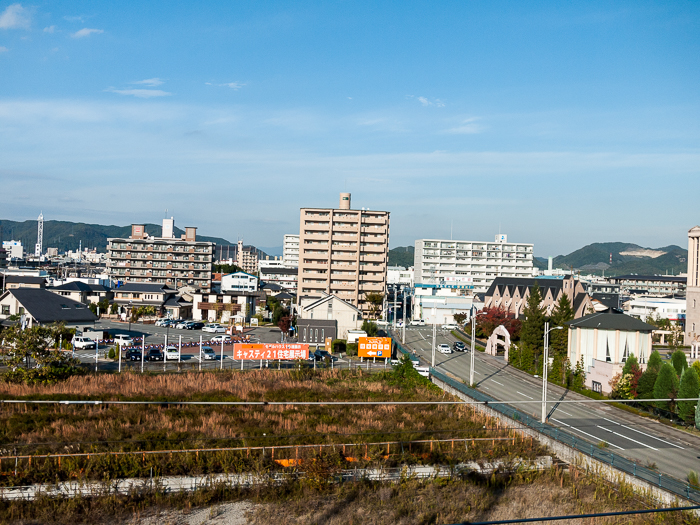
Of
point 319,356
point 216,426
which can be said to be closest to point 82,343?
point 319,356

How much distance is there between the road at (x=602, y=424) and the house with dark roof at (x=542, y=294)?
40.8ft

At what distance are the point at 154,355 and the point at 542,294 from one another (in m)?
37.2

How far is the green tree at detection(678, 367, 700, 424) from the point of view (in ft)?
71.5

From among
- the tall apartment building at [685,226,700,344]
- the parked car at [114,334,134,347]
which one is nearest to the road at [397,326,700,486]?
the tall apartment building at [685,226,700,344]

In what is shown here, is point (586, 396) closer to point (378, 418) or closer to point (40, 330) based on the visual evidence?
point (378, 418)

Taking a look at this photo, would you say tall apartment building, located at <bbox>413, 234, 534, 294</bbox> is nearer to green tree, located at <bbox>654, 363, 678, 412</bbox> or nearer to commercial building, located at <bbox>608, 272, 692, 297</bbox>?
commercial building, located at <bbox>608, 272, 692, 297</bbox>

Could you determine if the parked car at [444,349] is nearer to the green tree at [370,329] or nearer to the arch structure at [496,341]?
the arch structure at [496,341]

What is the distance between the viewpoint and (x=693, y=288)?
142ft

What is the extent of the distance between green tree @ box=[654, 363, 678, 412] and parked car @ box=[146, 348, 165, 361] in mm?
25716

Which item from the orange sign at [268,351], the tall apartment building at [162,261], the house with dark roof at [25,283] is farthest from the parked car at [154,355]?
the tall apartment building at [162,261]

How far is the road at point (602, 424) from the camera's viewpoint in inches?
707

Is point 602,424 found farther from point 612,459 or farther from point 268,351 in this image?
point 268,351

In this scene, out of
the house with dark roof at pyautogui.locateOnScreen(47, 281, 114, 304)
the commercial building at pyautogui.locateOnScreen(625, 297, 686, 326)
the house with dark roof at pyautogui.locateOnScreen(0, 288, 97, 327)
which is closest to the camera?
the house with dark roof at pyautogui.locateOnScreen(0, 288, 97, 327)

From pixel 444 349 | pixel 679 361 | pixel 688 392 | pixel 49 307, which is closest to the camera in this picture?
pixel 688 392
